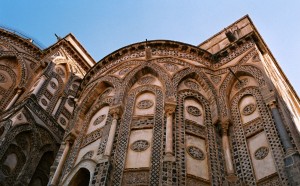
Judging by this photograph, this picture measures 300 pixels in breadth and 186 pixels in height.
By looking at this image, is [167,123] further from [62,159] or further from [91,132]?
[62,159]

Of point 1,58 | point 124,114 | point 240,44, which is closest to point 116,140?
point 124,114

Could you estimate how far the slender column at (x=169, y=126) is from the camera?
331 inches

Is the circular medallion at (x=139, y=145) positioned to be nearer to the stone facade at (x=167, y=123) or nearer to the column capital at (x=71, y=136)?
the stone facade at (x=167, y=123)

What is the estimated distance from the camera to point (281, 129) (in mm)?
8383

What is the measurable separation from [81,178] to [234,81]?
5207mm

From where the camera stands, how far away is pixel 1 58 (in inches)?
664

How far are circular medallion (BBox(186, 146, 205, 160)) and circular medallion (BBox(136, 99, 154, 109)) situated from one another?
6.50 feet

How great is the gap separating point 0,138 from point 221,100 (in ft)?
22.5

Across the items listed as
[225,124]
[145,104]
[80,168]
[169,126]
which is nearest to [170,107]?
[169,126]

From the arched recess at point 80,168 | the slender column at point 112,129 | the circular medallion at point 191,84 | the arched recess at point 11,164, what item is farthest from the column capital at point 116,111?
the arched recess at point 11,164

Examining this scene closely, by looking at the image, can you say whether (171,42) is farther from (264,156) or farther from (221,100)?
(264,156)

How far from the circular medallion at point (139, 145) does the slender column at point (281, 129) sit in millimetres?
3020

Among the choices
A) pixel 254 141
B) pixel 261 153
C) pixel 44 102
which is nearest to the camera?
pixel 261 153

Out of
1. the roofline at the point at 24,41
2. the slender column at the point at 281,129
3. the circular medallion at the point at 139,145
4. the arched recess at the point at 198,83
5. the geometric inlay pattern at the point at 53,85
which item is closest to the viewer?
the slender column at the point at 281,129
